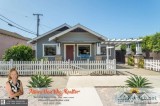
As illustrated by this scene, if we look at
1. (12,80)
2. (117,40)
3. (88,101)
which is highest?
(117,40)

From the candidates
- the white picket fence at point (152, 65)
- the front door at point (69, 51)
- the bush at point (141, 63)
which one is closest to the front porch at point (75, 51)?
the front door at point (69, 51)

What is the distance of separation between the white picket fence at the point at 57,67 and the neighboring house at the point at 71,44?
18.6 feet

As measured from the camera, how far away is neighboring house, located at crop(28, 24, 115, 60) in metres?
23.3

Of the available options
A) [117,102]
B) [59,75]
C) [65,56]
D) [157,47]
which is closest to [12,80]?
[117,102]

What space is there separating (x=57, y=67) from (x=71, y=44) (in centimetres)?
802

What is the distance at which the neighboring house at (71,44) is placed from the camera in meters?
23.3

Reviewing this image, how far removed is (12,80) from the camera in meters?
6.48

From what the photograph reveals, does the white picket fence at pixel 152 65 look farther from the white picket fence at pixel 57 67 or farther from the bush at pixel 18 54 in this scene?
the bush at pixel 18 54

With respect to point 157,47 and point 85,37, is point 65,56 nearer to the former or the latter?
point 85,37

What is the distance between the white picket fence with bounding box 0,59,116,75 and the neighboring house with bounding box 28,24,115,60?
567cm

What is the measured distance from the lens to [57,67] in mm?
17281

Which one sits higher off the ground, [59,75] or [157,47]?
[157,47]

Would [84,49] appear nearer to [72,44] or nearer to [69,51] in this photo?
[72,44]

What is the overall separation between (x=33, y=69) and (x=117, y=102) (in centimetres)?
1026
